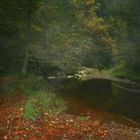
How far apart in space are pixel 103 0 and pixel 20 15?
42562 millimetres

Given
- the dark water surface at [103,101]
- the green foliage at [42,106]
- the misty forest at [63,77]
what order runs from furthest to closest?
the dark water surface at [103,101] → the green foliage at [42,106] → the misty forest at [63,77]

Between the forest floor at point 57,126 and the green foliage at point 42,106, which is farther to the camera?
the green foliage at point 42,106

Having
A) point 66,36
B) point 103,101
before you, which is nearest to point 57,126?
point 103,101

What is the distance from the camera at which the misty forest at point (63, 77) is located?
16828 millimetres

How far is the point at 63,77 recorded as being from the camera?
1529 inches

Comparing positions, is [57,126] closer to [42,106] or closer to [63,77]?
[42,106]

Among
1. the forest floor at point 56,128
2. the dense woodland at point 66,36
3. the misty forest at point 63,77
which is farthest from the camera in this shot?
the dense woodland at point 66,36

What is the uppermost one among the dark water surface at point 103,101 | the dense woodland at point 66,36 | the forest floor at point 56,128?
the dense woodland at point 66,36

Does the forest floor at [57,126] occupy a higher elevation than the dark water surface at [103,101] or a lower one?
higher

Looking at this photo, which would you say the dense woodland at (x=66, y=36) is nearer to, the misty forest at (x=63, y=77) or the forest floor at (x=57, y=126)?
the misty forest at (x=63, y=77)

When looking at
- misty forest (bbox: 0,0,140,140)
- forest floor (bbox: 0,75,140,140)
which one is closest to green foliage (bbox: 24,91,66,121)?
misty forest (bbox: 0,0,140,140)

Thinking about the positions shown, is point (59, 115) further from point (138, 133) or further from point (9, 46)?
point (9, 46)

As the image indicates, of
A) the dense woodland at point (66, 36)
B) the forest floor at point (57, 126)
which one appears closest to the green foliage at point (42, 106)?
the forest floor at point (57, 126)

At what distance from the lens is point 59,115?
19.6m
